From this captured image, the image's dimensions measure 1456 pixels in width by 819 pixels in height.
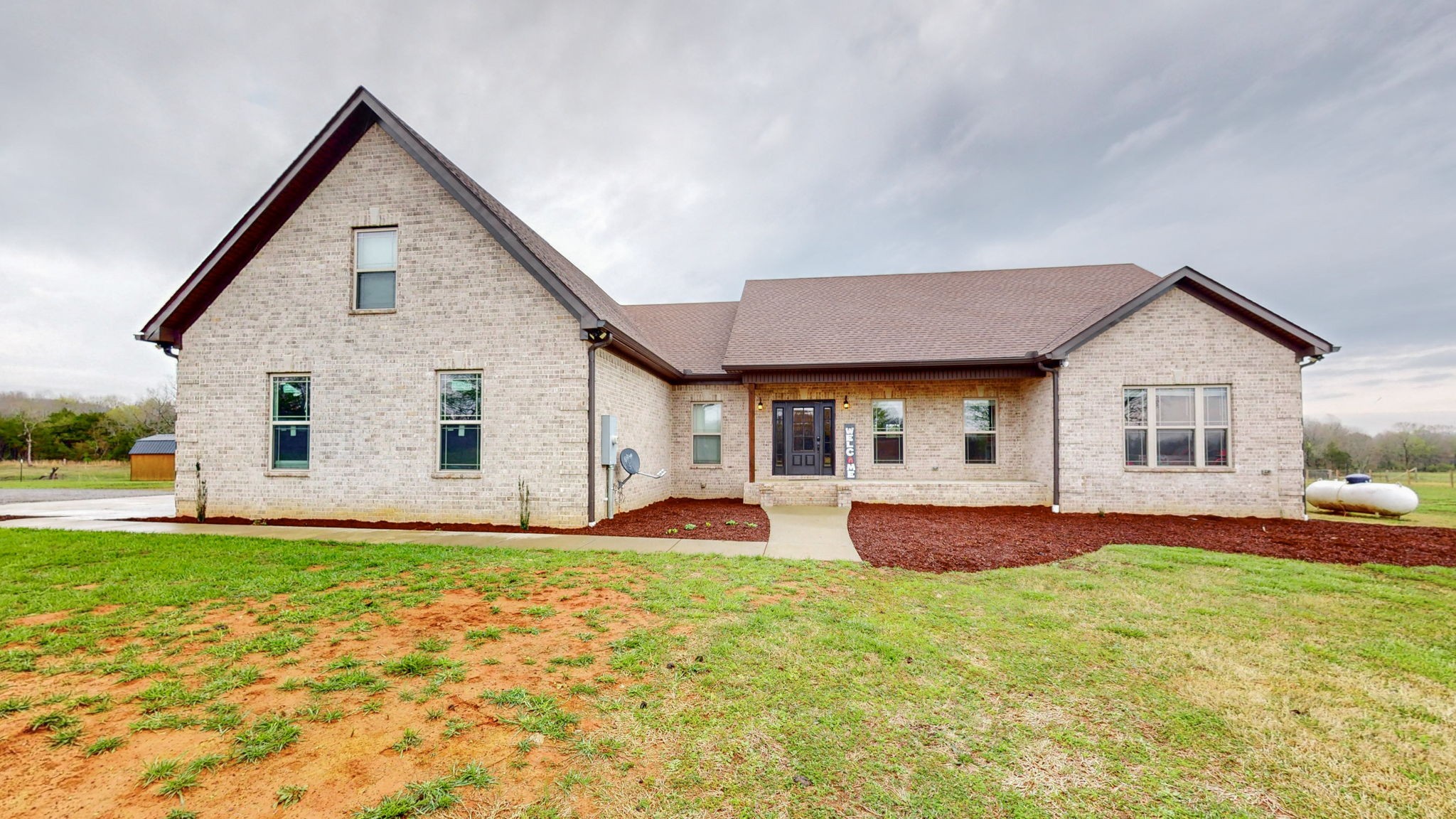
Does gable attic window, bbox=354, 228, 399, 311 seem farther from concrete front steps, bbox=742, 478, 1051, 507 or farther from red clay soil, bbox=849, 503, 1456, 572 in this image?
red clay soil, bbox=849, 503, 1456, 572

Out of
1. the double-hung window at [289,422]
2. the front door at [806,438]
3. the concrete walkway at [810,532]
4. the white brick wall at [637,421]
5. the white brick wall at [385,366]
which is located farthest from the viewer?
the front door at [806,438]

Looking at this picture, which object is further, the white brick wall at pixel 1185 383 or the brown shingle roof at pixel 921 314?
the brown shingle roof at pixel 921 314

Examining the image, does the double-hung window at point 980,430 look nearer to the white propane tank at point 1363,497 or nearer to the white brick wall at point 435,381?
the white brick wall at point 435,381

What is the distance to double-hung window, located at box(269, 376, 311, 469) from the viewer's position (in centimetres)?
1030

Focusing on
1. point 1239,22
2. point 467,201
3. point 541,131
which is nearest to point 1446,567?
point 1239,22

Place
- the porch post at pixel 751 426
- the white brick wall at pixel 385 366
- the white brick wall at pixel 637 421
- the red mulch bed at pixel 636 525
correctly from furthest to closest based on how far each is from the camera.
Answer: the porch post at pixel 751 426, the white brick wall at pixel 637 421, the white brick wall at pixel 385 366, the red mulch bed at pixel 636 525

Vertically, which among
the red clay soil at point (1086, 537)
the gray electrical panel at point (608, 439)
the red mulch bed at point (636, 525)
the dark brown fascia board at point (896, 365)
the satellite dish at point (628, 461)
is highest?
the dark brown fascia board at point (896, 365)

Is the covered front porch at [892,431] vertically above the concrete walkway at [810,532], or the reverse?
the covered front porch at [892,431]

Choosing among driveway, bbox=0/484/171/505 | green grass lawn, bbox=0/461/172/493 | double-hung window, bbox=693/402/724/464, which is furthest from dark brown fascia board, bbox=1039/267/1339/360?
green grass lawn, bbox=0/461/172/493

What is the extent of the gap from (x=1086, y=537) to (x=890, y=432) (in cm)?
568

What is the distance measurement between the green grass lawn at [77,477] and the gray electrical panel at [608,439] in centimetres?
1962

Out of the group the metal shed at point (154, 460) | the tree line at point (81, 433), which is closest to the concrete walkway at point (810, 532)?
the metal shed at point (154, 460)

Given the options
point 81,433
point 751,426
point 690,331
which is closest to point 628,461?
point 751,426

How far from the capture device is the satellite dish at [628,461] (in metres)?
10.4
